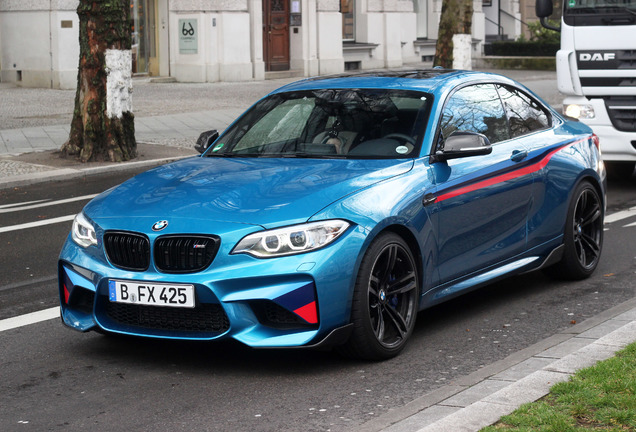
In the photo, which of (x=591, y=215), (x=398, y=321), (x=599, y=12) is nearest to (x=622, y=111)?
(x=599, y=12)

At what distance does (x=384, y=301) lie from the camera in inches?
236

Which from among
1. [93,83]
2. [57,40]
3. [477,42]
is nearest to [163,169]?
[93,83]

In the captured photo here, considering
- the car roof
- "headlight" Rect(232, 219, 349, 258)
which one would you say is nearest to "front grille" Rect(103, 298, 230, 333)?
"headlight" Rect(232, 219, 349, 258)

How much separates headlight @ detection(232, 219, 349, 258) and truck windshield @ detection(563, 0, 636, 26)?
8060 millimetres

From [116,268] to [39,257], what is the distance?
3709 millimetres

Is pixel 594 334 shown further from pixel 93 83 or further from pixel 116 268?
pixel 93 83

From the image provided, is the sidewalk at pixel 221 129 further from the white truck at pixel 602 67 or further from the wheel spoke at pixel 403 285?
the white truck at pixel 602 67

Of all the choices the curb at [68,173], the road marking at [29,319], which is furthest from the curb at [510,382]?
the curb at [68,173]

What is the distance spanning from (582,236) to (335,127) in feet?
7.58

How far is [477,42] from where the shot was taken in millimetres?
43094

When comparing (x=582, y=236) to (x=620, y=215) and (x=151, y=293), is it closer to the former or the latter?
(x=620, y=215)

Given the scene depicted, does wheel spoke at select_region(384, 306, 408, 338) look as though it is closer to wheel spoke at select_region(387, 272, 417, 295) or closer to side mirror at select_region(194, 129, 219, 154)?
wheel spoke at select_region(387, 272, 417, 295)

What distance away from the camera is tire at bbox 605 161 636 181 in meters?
14.3

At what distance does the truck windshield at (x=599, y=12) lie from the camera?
494 inches
